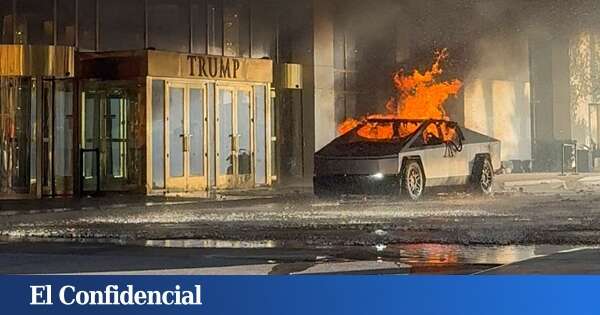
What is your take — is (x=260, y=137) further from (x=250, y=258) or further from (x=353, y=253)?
(x=250, y=258)

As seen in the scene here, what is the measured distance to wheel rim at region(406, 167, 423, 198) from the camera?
53.4ft

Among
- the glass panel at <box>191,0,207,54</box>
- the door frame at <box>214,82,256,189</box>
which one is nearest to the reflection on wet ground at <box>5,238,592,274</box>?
the door frame at <box>214,82,256,189</box>

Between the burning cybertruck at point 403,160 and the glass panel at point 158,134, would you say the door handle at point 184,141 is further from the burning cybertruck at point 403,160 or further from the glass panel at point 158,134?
the burning cybertruck at point 403,160

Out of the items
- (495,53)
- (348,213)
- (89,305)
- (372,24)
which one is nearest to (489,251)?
(89,305)

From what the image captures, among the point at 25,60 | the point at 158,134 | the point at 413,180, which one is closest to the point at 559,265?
the point at 413,180

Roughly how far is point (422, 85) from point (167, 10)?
516cm

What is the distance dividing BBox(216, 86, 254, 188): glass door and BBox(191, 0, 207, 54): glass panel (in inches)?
43.4

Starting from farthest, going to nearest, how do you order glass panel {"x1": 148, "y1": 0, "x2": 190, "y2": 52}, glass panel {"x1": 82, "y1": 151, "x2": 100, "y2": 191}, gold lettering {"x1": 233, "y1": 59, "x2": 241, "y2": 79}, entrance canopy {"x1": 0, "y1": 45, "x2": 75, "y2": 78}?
gold lettering {"x1": 233, "y1": 59, "x2": 241, "y2": 79} < glass panel {"x1": 148, "y1": 0, "x2": 190, "y2": 52} < glass panel {"x1": 82, "y1": 151, "x2": 100, "y2": 191} < entrance canopy {"x1": 0, "y1": 45, "x2": 75, "y2": 78}

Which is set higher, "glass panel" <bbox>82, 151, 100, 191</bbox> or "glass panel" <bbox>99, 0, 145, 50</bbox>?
"glass panel" <bbox>99, 0, 145, 50</bbox>

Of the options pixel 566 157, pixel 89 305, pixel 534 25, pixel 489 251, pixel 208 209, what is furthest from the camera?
pixel 566 157

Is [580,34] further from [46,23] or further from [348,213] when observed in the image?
[46,23]

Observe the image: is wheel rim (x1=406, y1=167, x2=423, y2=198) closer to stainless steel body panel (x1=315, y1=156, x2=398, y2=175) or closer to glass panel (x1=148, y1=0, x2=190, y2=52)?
stainless steel body panel (x1=315, y1=156, x2=398, y2=175)

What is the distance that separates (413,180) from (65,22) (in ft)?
24.5

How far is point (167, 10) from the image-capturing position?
70.5ft
